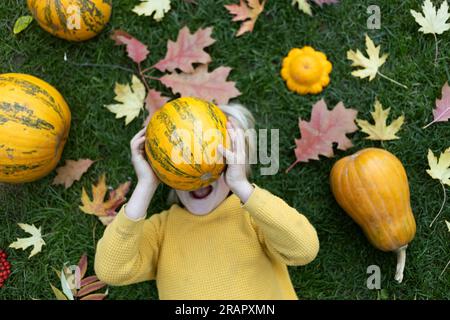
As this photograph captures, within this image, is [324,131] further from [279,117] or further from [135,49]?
[135,49]

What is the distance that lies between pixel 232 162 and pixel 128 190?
2.76 feet

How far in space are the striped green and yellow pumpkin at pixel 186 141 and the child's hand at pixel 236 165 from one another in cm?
3

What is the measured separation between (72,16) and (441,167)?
1772 millimetres

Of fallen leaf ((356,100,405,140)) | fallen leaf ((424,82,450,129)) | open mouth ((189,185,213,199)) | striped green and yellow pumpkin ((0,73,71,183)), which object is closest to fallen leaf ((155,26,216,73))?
striped green and yellow pumpkin ((0,73,71,183))

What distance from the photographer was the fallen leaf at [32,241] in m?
2.31

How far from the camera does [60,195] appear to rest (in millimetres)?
2342

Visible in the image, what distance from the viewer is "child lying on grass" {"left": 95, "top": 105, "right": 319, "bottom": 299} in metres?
1.74

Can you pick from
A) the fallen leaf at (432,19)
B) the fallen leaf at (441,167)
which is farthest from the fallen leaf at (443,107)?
the fallen leaf at (432,19)

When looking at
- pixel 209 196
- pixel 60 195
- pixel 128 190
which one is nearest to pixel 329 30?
pixel 209 196

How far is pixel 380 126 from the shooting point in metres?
2.22

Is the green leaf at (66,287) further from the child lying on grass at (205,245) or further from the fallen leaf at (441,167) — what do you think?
the fallen leaf at (441,167)

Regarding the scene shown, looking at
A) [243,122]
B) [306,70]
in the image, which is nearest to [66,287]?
[243,122]

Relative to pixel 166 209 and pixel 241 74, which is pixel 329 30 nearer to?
pixel 241 74

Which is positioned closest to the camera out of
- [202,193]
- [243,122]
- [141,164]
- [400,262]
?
[141,164]
